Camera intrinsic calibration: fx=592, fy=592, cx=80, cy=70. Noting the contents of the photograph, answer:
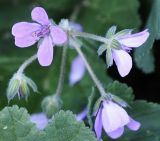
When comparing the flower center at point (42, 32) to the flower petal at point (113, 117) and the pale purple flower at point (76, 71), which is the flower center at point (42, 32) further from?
the pale purple flower at point (76, 71)

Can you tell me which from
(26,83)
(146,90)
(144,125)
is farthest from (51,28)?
(146,90)

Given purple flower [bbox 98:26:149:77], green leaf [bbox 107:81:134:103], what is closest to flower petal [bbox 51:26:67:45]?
purple flower [bbox 98:26:149:77]

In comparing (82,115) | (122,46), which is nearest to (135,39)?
(122,46)

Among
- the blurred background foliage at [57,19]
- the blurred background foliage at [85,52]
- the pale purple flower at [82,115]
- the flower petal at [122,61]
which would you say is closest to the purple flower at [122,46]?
the flower petal at [122,61]

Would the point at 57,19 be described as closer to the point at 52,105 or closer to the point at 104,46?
the point at 52,105

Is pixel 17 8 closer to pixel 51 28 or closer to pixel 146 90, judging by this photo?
pixel 146 90

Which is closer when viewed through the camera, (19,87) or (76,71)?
(19,87)
